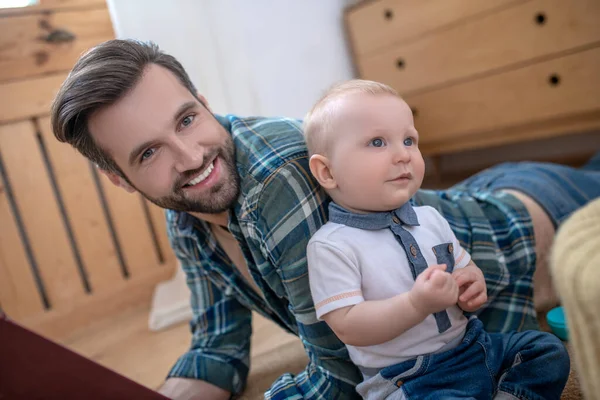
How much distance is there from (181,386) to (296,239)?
1.45 ft

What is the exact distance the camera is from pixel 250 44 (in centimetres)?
205

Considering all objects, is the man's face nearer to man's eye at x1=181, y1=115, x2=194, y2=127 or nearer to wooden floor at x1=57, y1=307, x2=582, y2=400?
man's eye at x1=181, y1=115, x2=194, y2=127

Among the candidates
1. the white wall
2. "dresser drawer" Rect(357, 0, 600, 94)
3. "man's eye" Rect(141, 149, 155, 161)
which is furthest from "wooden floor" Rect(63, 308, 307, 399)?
"dresser drawer" Rect(357, 0, 600, 94)

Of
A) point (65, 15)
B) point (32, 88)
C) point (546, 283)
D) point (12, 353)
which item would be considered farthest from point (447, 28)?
point (12, 353)

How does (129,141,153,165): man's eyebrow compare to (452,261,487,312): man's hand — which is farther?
(129,141,153,165): man's eyebrow

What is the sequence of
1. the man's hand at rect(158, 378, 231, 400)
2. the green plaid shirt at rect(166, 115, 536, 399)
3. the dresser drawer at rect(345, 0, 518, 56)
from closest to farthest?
the green plaid shirt at rect(166, 115, 536, 399) < the man's hand at rect(158, 378, 231, 400) < the dresser drawer at rect(345, 0, 518, 56)

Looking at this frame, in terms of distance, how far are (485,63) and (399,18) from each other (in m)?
0.41

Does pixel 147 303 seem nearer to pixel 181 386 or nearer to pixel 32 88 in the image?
pixel 32 88

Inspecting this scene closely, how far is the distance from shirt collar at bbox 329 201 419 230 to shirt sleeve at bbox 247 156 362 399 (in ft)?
0.29

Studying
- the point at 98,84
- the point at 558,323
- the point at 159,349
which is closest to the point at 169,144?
the point at 98,84

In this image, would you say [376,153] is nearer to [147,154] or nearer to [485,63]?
[147,154]

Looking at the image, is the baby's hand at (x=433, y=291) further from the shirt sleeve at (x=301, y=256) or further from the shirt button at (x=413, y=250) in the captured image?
the shirt sleeve at (x=301, y=256)

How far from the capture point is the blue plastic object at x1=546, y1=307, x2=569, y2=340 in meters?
0.94

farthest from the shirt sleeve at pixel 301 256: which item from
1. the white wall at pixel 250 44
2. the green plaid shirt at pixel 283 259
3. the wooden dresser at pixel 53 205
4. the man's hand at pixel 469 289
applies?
the wooden dresser at pixel 53 205
